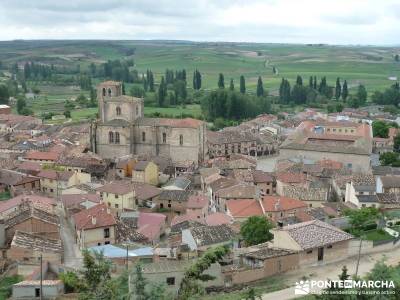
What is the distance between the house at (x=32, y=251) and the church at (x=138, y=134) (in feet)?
79.5

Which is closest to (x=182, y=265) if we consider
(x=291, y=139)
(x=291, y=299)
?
(x=291, y=299)

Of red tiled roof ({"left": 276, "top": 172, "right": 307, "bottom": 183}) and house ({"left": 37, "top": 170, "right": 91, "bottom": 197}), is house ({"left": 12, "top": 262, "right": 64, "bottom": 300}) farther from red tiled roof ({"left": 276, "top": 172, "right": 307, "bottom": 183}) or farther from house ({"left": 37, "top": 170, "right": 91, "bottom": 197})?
red tiled roof ({"left": 276, "top": 172, "right": 307, "bottom": 183})

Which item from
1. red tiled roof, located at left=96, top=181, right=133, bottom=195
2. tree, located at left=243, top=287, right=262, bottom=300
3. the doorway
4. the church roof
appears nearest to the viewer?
tree, located at left=243, top=287, right=262, bottom=300

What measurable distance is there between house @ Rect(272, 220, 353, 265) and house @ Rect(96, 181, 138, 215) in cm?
1357

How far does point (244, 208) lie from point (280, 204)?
90.0 inches

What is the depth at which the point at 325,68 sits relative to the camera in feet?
582

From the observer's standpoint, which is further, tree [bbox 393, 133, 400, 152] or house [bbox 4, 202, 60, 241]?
tree [bbox 393, 133, 400, 152]

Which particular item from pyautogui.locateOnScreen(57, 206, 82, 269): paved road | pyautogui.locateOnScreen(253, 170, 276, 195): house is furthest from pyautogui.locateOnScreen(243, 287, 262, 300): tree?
pyautogui.locateOnScreen(253, 170, 276, 195): house

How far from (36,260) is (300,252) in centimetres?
1261

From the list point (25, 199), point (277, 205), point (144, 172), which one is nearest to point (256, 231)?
point (277, 205)

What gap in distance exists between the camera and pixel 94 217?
30.2 metres

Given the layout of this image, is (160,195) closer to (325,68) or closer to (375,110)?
(375,110)

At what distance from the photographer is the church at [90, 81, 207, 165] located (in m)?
51.5

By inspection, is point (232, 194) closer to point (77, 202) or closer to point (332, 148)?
point (77, 202)
